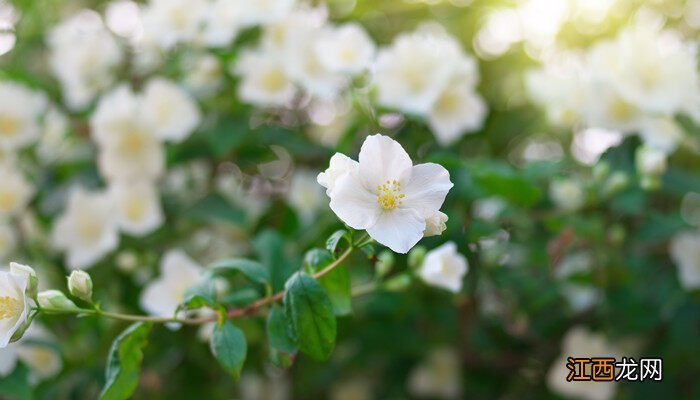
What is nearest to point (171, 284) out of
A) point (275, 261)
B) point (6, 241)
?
point (275, 261)

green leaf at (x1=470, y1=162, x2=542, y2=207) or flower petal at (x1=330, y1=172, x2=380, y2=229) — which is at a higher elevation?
green leaf at (x1=470, y1=162, x2=542, y2=207)

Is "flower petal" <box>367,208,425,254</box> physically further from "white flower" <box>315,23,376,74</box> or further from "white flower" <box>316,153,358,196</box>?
"white flower" <box>315,23,376,74</box>

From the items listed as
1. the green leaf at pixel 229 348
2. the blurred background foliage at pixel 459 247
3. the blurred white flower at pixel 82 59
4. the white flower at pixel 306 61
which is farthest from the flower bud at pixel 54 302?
the blurred white flower at pixel 82 59

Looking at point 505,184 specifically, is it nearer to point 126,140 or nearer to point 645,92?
point 645,92

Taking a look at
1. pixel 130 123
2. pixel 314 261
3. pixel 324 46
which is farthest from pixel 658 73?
pixel 130 123

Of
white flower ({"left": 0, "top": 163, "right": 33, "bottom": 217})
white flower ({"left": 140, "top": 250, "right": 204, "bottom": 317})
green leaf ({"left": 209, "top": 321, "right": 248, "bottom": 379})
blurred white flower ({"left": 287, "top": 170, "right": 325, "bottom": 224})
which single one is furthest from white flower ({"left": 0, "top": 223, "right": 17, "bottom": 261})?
green leaf ({"left": 209, "top": 321, "right": 248, "bottom": 379})

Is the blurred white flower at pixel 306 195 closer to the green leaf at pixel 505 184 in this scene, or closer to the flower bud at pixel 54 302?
the green leaf at pixel 505 184
